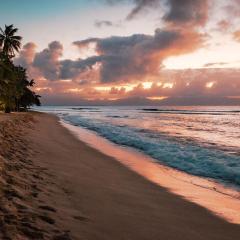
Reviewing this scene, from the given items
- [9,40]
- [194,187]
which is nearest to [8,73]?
[9,40]

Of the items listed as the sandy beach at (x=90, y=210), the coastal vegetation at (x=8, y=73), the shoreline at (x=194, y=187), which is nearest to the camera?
the sandy beach at (x=90, y=210)

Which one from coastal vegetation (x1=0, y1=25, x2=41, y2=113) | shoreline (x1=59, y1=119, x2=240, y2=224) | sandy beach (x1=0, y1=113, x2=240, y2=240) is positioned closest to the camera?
sandy beach (x1=0, y1=113, x2=240, y2=240)

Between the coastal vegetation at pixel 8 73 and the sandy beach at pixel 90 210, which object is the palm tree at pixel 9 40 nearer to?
the coastal vegetation at pixel 8 73

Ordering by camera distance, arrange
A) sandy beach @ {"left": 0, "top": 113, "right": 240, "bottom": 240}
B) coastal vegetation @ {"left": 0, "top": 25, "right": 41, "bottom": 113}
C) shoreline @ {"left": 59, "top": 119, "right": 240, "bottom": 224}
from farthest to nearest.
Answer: coastal vegetation @ {"left": 0, "top": 25, "right": 41, "bottom": 113}
shoreline @ {"left": 59, "top": 119, "right": 240, "bottom": 224}
sandy beach @ {"left": 0, "top": 113, "right": 240, "bottom": 240}

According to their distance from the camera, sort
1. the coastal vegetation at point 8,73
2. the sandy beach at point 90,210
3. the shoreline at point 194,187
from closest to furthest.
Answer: the sandy beach at point 90,210, the shoreline at point 194,187, the coastal vegetation at point 8,73

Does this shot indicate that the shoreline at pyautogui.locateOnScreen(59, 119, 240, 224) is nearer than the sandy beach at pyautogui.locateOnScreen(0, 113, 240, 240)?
No

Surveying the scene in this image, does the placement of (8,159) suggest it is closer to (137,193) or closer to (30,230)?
(137,193)

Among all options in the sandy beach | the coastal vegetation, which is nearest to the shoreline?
the sandy beach

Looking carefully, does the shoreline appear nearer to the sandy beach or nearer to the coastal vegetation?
the sandy beach

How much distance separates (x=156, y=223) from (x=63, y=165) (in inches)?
239

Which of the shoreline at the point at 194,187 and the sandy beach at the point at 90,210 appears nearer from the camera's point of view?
the sandy beach at the point at 90,210

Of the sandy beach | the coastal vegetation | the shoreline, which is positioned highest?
the coastal vegetation

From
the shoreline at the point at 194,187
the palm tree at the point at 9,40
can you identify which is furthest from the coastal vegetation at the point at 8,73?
the shoreline at the point at 194,187

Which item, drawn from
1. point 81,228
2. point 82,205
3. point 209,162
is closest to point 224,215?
point 82,205
